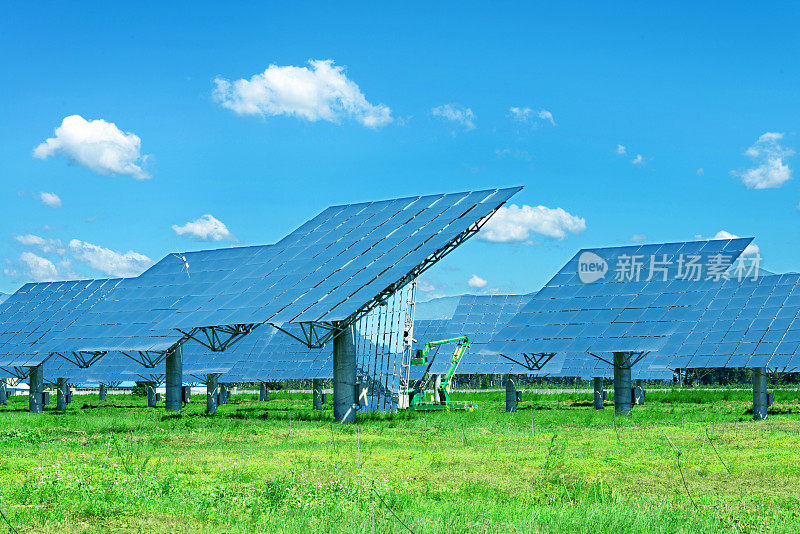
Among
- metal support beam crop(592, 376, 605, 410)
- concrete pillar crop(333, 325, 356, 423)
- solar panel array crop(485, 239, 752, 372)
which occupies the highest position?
solar panel array crop(485, 239, 752, 372)

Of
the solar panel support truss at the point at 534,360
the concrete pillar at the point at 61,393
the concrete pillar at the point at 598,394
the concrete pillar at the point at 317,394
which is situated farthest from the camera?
the concrete pillar at the point at 61,393

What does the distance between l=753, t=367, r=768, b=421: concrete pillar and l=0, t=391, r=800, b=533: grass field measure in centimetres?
819

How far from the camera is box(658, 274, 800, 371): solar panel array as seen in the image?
1564 inches

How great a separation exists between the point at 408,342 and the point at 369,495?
2894 cm

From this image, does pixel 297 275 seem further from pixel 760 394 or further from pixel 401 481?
pixel 401 481

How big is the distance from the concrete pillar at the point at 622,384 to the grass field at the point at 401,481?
8949 mm

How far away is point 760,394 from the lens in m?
Result: 40.3

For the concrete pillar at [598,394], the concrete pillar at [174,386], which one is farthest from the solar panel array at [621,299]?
the concrete pillar at [174,386]

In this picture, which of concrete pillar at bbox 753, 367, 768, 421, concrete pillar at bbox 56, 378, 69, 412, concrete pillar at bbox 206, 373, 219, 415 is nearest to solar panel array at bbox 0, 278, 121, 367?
concrete pillar at bbox 56, 378, 69, 412

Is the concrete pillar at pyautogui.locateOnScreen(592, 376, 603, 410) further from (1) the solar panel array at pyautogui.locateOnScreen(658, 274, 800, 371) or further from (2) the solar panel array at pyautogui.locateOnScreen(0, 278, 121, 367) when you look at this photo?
(2) the solar panel array at pyautogui.locateOnScreen(0, 278, 121, 367)

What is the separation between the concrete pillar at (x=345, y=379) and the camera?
1423 inches

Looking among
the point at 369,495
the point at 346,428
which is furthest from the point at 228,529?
the point at 346,428

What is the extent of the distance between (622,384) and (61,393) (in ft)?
127

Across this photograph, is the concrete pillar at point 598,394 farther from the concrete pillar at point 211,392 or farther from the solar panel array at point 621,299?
the concrete pillar at point 211,392
